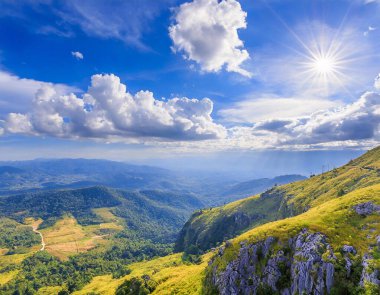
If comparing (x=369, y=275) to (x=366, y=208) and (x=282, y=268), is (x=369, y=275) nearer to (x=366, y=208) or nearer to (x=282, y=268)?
(x=282, y=268)

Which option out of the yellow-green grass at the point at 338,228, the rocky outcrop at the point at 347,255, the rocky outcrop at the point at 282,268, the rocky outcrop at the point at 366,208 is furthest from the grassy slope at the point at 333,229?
the rocky outcrop at the point at 282,268

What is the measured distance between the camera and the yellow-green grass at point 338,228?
8888 cm

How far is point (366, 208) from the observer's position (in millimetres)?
104875

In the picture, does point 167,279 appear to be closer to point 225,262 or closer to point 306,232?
point 225,262

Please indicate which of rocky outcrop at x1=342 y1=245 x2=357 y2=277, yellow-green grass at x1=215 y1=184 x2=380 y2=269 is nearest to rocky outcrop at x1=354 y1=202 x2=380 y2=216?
yellow-green grass at x1=215 y1=184 x2=380 y2=269

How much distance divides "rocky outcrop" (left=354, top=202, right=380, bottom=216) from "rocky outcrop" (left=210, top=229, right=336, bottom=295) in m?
25.5

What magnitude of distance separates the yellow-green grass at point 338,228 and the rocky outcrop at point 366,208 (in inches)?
73.4

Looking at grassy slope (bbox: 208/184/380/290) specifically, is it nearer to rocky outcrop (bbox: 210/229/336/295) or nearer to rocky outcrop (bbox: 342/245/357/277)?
rocky outcrop (bbox: 342/245/357/277)

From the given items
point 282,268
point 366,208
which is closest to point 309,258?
point 282,268

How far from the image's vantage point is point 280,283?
8625 centimetres

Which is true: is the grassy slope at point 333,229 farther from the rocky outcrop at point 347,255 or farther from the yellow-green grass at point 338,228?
the rocky outcrop at point 347,255

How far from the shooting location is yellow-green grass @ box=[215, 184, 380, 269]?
88.9 m

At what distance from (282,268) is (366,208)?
4284 cm

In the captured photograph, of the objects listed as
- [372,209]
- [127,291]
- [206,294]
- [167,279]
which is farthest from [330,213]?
[127,291]
